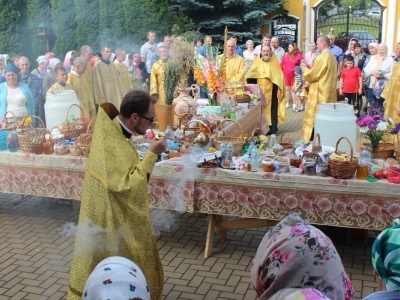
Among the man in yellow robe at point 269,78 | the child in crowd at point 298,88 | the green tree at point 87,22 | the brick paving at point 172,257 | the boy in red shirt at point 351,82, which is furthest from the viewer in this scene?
the child in crowd at point 298,88

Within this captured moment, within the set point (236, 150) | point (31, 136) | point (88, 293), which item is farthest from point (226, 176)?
point (88, 293)

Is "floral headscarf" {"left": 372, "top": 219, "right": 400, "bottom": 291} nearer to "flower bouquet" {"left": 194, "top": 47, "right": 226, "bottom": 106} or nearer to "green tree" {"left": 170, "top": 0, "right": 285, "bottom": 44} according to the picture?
"flower bouquet" {"left": 194, "top": 47, "right": 226, "bottom": 106}

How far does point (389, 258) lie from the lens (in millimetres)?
1399

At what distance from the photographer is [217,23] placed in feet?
51.5

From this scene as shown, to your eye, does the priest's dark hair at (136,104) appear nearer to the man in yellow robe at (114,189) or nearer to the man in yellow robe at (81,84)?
the man in yellow robe at (114,189)

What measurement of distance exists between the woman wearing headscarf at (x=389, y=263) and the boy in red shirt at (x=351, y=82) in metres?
8.47

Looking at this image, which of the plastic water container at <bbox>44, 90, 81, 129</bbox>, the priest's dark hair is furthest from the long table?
the priest's dark hair

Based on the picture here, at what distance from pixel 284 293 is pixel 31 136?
3.82 m

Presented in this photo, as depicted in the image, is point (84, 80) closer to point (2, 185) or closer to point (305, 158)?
point (2, 185)

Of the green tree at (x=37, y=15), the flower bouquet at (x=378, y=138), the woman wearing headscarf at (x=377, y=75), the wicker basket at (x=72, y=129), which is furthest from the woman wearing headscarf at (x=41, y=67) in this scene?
the woman wearing headscarf at (x=377, y=75)

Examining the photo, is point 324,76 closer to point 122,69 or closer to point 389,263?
point 122,69

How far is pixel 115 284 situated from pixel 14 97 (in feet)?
16.0

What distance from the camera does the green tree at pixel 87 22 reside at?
585 centimetres

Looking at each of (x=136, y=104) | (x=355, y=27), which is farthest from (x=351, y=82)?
(x=355, y=27)
